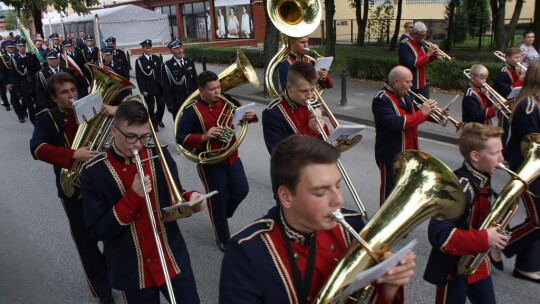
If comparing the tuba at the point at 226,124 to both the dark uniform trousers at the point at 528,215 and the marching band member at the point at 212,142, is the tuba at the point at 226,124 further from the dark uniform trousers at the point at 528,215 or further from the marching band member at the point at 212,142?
the dark uniform trousers at the point at 528,215

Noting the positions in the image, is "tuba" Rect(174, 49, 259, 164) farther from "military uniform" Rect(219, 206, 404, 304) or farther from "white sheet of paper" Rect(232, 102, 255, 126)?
"military uniform" Rect(219, 206, 404, 304)

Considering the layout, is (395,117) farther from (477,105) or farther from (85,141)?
(85,141)

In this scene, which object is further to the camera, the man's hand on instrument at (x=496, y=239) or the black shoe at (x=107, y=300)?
the black shoe at (x=107, y=300)

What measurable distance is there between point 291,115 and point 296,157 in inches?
97.0

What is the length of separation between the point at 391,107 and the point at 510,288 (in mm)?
1861

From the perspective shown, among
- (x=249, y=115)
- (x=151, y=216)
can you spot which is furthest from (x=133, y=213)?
(x=249, y=115)

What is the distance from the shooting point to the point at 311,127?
4160 millimetres

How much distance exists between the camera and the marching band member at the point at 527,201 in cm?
385

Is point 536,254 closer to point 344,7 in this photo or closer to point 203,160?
point 203,160

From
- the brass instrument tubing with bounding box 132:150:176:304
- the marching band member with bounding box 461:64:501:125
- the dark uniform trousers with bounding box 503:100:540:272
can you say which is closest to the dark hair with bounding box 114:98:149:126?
the brass instrument tubing with bounding box 132:150:176:304

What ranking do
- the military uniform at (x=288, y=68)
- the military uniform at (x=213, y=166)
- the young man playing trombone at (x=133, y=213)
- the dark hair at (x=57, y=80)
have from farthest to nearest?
the military uniform at (x=288, y=68)
the military uniform at (x=213, y=166)
the dark hair at (x=57, y=80)
the young man playing trombone at (x=133, y=213)

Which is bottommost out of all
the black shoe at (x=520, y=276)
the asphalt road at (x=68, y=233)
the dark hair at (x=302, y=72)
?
the asphalt road at (x=68, y=233)

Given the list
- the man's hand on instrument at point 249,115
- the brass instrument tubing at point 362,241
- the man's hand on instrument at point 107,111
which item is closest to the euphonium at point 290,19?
the man's hand on instrument at point 249,115

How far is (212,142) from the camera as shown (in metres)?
4.70
